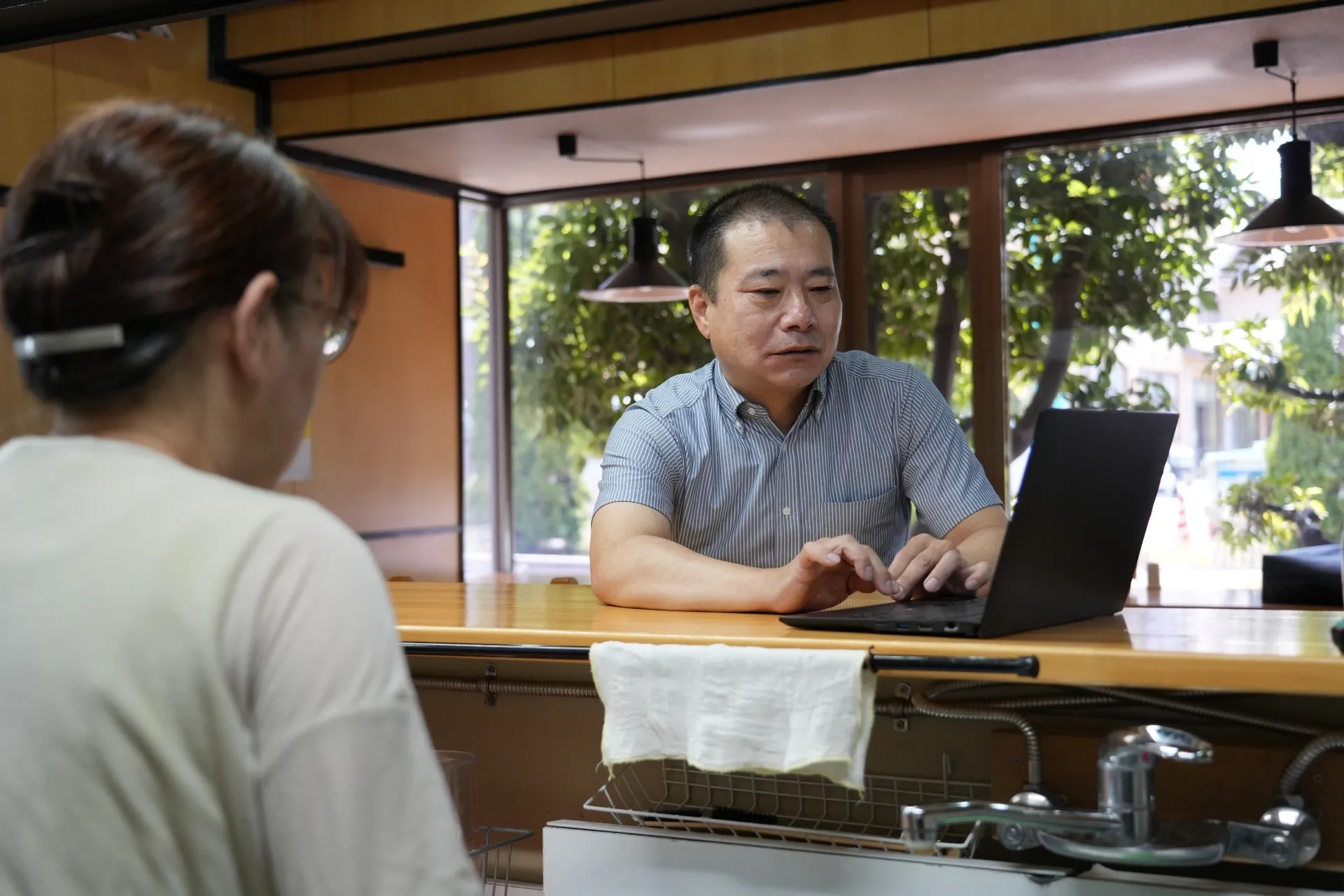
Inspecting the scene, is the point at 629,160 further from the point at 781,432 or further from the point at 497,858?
the point at 497,858

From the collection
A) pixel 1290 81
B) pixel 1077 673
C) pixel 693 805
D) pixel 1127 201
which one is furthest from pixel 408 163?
pixel 1077 673

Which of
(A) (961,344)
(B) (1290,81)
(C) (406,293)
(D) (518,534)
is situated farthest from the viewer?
(D) (518,534)

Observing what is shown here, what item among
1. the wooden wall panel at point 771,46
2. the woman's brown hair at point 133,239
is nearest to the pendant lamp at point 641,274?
the wooden wall panel at point 771,46

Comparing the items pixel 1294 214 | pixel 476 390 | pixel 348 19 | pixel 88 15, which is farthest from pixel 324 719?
pixel 476 390

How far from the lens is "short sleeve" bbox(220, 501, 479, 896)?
0.67 m

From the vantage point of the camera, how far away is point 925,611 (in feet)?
4.84

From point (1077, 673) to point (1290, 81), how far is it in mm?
3894

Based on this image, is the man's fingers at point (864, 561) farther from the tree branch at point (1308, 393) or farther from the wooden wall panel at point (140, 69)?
the tree branch at point (1308, 393)

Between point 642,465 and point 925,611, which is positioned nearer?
point 925,611

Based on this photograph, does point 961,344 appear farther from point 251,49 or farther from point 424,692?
point 424,692

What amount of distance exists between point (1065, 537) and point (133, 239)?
3.24 feet

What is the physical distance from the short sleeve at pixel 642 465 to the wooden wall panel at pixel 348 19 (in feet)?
7.94

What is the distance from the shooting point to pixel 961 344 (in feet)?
17.9

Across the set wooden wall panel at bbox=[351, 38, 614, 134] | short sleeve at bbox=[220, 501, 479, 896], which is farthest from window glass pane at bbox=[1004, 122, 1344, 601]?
short sleeve at bbox=[220, 501, 479, 896]
